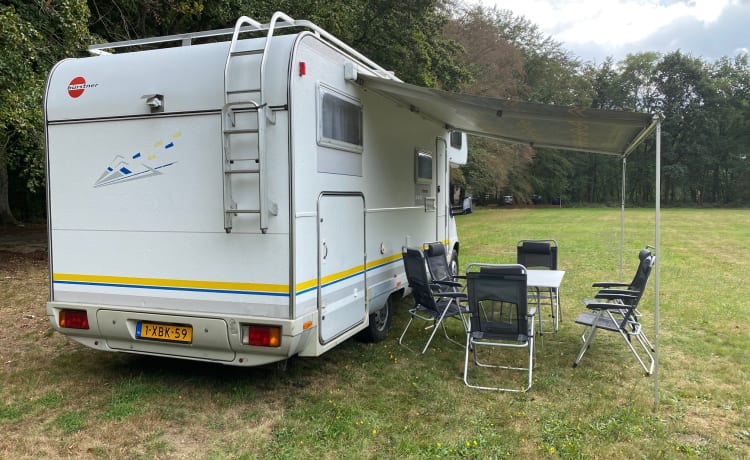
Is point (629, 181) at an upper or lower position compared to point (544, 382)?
upper

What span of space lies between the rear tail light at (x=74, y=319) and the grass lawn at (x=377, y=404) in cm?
54

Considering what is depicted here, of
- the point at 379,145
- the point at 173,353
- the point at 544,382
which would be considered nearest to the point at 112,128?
the point at 173,353

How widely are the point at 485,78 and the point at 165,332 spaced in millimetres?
24316

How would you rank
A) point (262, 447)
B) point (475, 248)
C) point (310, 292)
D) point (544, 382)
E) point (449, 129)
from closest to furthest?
point (262, 447) < point (310, 292) < point (544, 382) < point (449, 129) < point (475, 248)

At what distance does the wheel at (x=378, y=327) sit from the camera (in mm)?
5285

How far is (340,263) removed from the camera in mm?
4207

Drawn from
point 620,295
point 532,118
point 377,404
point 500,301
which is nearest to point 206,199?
point 377,404

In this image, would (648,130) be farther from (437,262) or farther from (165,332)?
(165,332)

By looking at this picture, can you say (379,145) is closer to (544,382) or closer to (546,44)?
(544,382)

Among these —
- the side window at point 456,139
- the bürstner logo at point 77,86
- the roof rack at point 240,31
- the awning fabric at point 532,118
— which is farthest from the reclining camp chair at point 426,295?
the bürstner logo at point 77,86

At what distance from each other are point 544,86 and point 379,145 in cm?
3947

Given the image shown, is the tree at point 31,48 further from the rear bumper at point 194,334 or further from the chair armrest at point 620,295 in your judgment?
the chair armrest at point 620,295

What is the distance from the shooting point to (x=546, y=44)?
4153cm

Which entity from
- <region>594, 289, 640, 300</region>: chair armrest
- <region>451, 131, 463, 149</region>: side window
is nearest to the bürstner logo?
<region>594, 289, 640, 300</region>: chair armrest
